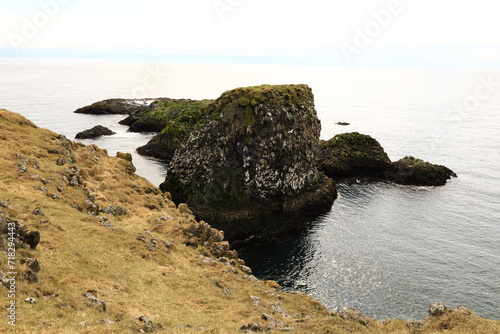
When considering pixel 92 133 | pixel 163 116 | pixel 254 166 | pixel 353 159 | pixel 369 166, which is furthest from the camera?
pixel 163 116

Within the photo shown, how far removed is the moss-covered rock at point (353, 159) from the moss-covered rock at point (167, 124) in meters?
30.4

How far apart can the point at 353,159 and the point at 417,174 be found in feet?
44.0

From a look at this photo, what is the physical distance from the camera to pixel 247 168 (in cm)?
5347

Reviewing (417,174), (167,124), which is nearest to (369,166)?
(417,174)

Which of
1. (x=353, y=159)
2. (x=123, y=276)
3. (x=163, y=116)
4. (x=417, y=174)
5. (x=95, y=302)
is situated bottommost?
(x=123, y=276)

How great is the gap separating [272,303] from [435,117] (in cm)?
17454

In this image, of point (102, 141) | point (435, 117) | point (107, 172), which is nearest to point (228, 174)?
point (107, 172)

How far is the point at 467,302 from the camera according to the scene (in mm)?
36688

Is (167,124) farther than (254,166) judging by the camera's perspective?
Yes

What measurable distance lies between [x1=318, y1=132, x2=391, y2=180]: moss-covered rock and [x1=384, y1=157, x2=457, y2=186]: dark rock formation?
2.49 m

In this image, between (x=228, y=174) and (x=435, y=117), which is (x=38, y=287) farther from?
(x=435, y=117)

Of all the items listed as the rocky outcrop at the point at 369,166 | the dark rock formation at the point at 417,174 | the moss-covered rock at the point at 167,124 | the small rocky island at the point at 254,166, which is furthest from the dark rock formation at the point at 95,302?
the dark rock formation at the point at 417,174

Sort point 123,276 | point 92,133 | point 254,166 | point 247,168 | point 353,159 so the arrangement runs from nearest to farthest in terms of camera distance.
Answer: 1. point 123,276
2. point 247,168
3. point 254,166
4. point 353,159
5. point 92,133

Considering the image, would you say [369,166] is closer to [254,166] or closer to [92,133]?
[254,166]
